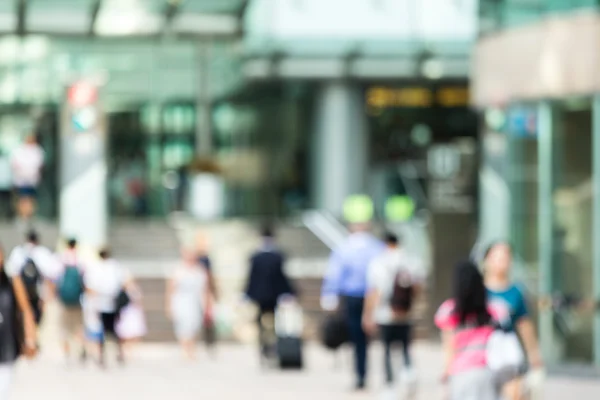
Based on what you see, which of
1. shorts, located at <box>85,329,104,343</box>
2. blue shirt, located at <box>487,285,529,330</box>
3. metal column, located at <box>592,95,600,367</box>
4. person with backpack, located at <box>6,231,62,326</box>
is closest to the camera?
blue shirt, located at <box>487,285,529,330</box>

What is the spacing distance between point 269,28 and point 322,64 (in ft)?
4.91

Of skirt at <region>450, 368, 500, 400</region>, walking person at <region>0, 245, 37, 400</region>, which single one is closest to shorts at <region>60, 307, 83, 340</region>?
walking person at <region>0, 245, 37, 400</region>

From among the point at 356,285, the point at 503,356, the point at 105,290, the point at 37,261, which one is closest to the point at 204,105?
the point at 105,290

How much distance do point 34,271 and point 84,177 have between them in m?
17.8

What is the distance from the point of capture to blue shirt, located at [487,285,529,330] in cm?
1149

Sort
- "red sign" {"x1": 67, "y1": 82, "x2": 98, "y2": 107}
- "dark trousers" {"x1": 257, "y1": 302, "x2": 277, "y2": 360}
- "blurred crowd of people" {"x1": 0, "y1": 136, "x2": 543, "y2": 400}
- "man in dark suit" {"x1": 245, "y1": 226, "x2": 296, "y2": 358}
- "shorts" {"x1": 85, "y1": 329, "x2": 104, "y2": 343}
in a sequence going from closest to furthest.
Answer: "blurred crowd of people" {"x1": 0, "y1": 136, "x2": 543, "y2": 400} → "man in dark suit" {"x1": 245, "y1": 226, "x2": 296, "y2": 358} → "dark trousers" {"x1": 257, "y1": 302, "x2": 277, "y2": 360} → "shorts" {"x1": 85, "y1": 329, "x2": 104, "y2": 343} → "red sign" {"x1": 67, "y1": 82, "x2": 98, "y2": 107}

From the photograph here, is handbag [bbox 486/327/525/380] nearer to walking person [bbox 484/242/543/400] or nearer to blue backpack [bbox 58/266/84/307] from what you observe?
walking person [bbox 484/242/543/400]

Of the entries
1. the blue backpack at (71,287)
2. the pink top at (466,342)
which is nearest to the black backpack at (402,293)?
the blue backpack at (71,287)

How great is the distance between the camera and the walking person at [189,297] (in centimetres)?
2539

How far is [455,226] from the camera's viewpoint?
2891 cm

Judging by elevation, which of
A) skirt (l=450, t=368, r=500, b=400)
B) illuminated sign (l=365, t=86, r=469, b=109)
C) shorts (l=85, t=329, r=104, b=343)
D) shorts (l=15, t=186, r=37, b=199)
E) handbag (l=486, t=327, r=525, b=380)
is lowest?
shorts (l=85, t=329, r=104, b=343)

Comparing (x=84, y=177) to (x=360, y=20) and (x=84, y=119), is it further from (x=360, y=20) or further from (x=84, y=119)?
(x=360, y=20)

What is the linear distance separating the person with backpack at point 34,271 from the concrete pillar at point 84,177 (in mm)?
9514

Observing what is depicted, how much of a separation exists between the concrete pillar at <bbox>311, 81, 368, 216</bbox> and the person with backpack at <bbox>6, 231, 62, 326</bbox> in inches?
826
